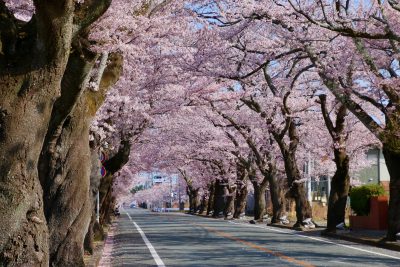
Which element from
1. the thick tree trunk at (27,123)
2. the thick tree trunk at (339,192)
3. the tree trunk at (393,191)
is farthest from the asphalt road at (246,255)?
the thick tree trunk at (27,123)

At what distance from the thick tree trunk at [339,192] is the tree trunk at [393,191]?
232 inches

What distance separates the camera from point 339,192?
26.5m

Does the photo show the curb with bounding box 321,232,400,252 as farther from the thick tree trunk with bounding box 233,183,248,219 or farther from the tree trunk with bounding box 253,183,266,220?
the thick tree trunk with bounding box 233,183,248,219

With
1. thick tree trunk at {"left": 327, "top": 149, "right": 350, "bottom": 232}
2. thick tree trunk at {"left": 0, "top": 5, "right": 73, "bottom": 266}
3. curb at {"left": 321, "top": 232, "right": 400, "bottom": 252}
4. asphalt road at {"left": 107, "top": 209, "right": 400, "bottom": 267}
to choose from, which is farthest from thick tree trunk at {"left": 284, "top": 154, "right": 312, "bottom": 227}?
thick tree trunk at {"left": 0, "top": 5, "right": 73, "bottom": 266}

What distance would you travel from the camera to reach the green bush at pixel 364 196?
→ 94.3 feet

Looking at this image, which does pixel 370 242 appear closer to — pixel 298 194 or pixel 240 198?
pixel 298 194

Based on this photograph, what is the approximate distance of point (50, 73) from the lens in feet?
22.1

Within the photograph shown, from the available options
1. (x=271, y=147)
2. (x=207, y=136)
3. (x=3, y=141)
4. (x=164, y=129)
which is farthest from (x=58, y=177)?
(x=207, y=136)

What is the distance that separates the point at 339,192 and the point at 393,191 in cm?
638

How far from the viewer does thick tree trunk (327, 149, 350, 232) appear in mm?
26250

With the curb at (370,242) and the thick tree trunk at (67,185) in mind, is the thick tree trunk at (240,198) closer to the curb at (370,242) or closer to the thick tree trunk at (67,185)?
the curb at (370,242)

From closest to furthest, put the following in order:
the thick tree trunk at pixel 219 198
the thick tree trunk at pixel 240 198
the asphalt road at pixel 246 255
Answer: the asphalt road at pixel 246 255
the thick tree trunk at pixel 240 198
the thick tree trunk at pixel 219 198

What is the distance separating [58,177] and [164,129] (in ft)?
84.5

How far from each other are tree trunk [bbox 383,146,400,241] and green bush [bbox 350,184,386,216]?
336 inches
